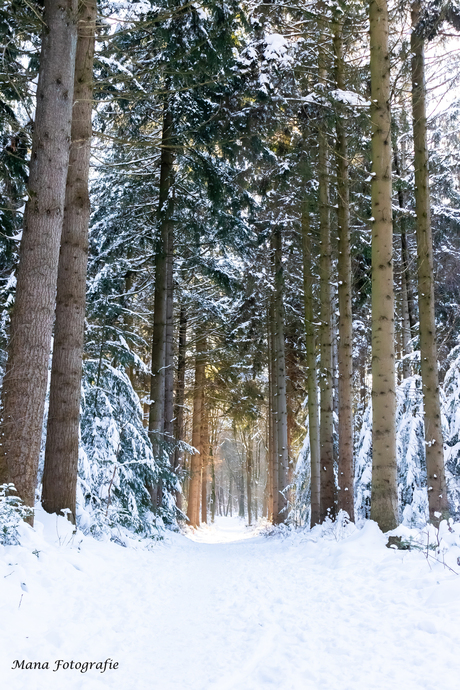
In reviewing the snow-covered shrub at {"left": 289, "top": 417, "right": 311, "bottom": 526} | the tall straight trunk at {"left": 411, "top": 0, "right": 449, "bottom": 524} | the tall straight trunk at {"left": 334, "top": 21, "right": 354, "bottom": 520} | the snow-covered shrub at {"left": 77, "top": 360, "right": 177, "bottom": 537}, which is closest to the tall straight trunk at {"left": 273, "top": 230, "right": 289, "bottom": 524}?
the snow-covered shrub at {"left": 289, "top": 417, "right": 311, "bottom": 526}

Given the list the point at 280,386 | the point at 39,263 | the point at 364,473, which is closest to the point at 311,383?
the point at 280,386

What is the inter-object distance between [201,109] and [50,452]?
324 inches

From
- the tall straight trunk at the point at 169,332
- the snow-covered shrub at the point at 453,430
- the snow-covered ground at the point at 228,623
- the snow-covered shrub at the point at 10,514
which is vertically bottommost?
the snow-covered ground at the point at 228,623

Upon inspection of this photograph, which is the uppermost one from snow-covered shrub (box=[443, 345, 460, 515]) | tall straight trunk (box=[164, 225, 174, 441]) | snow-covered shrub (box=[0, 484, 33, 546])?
tall straight trunk (box=[164, 225, 174, 441])

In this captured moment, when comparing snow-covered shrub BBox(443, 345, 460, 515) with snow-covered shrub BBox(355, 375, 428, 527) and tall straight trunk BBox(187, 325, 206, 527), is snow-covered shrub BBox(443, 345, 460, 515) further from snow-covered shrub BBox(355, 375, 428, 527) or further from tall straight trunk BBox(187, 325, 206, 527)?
tall straight trunk BBox(187, 325, 206, 527)

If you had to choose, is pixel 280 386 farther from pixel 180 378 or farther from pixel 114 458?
pixel 114 458

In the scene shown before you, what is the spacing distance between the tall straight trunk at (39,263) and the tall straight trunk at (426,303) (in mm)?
5141

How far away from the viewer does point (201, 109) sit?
10820mm

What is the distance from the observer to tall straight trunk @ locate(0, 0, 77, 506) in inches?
189

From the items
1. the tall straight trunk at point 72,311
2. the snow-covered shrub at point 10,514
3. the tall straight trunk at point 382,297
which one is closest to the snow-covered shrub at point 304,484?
the tall straight trunk at point 382,297

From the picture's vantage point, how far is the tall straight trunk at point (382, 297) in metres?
6.74

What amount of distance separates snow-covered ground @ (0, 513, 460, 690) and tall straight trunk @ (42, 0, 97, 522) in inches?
23.3

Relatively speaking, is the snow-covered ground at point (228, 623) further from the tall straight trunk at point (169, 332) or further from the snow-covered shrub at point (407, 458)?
the tall straight trunk at point (169, 332)

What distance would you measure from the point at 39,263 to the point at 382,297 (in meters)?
4.68
